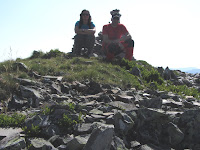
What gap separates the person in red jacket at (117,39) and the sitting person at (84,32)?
856 mm

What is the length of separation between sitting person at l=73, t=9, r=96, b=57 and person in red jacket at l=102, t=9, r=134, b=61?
86 centimetres

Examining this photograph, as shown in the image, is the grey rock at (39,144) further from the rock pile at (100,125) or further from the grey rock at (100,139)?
the grey rock at (100,139)

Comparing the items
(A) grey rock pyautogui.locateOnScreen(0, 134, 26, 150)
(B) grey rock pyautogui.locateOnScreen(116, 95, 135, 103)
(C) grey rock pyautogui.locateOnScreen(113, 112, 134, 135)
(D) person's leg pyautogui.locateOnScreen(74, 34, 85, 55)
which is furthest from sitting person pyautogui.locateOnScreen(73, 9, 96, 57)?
(A) grey rock pyautogui.locateOnScreen(0, 134, 26, 150)

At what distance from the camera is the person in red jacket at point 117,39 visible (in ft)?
40.6

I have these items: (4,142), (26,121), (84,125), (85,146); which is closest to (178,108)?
(84,125)

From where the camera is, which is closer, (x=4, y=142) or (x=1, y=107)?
(x=4, y=142)

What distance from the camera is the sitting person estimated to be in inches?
500

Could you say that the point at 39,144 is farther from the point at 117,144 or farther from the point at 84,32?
the point at 84,32

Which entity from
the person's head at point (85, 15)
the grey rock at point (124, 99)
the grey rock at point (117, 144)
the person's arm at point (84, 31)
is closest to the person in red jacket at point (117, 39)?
the person's arm at point (84, 31)

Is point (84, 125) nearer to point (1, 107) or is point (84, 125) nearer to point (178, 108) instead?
point (1, 107)

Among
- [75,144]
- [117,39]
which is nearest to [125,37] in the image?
[117,39]

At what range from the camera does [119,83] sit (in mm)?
8039

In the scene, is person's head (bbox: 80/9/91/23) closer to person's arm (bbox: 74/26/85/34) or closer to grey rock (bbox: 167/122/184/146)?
person's arm (bbox: 74/26/85/34)

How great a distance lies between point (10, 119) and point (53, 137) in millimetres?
1051
